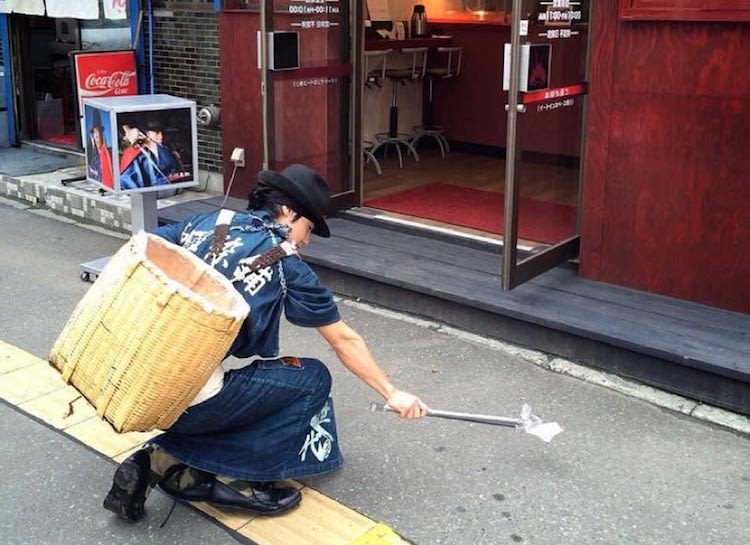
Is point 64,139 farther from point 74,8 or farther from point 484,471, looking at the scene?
point 484,471

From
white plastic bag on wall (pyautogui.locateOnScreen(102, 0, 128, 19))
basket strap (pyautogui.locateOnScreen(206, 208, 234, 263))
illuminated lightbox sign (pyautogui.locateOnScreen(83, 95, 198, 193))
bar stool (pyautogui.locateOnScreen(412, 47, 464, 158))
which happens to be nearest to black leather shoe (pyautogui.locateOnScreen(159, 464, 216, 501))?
basket strap (pyautogui.locateOnScreen(206, 208, 234, 263))

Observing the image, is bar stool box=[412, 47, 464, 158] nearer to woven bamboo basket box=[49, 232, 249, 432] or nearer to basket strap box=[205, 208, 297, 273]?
basket strap box=[205, 208, 297, 273]

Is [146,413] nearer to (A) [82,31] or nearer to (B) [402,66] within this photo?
(B) [402,66]

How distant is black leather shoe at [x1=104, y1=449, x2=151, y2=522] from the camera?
10.1ft

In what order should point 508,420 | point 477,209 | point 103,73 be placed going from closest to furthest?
point 508,420
point 477,209
point 103,73

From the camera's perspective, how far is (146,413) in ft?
8.93

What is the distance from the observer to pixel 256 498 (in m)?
3.22

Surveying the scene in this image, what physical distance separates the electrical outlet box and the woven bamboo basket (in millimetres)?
4242

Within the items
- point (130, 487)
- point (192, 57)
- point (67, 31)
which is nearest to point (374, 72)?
point (192, 57)

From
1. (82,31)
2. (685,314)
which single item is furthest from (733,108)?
(82,31)

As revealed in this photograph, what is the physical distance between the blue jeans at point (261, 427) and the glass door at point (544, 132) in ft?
6.35

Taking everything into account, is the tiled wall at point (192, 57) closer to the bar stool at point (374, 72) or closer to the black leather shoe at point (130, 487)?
the bar stool at point (374, 72)

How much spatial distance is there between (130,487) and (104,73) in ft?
17.8

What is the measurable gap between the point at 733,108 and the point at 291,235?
2.61m
